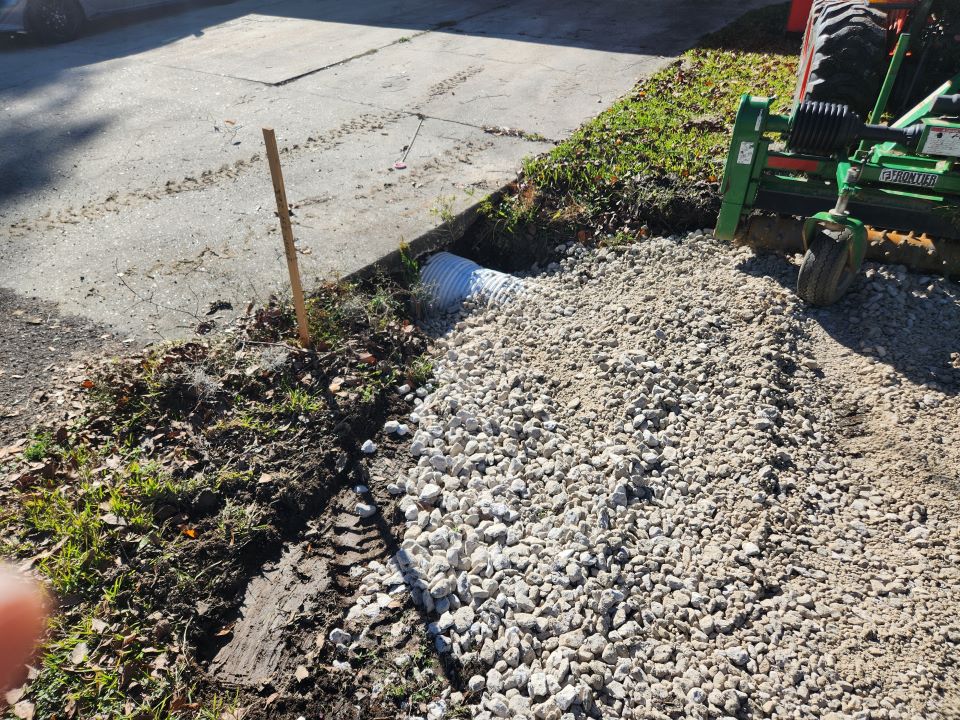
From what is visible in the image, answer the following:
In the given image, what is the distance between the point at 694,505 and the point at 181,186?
202 inches

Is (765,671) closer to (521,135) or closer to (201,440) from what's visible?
(201,440)

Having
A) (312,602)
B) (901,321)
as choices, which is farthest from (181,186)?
(901,321)

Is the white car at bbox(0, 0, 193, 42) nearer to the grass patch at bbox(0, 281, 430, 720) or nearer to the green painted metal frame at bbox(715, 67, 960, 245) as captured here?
the grass patch at bbox(0, 281, 430, 720)

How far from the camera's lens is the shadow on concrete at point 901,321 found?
12.2ft

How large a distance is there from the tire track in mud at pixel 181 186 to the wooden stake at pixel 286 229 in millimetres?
2531

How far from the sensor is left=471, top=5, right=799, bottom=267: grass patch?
5207 millimetres

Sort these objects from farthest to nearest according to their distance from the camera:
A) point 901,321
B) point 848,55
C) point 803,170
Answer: point 848,55 → point 803,170 → point 901,321

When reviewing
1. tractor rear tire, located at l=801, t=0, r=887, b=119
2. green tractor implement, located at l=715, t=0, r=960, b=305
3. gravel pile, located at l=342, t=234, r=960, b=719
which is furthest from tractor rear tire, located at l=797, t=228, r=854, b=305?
tractor rear tire, located at l=801, t=0, r=887, b=119

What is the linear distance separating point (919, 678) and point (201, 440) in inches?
131

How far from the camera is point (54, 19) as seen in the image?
1062 cm

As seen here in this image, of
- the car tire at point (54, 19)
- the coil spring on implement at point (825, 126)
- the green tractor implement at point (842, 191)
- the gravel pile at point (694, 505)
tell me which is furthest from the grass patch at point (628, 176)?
the car tire at point (54, 19)

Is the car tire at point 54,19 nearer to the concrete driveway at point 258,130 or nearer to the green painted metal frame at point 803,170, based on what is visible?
the concrete driveway at point 258,130

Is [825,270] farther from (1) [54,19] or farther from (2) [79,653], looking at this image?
(1) [54,19]

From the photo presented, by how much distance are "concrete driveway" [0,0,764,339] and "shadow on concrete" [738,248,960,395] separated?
288 centimetres
